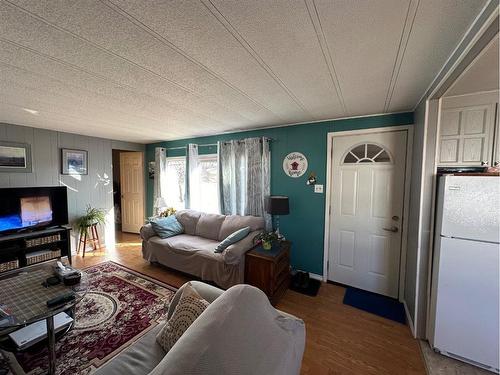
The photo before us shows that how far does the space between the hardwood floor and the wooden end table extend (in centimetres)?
17

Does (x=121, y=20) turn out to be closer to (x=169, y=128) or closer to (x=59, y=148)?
(x=169, y=128)

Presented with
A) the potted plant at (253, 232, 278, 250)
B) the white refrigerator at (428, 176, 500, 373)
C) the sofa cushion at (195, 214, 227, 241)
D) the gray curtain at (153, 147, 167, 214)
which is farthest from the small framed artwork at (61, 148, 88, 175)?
the white refrigerator at (428, 176, 500, 373)

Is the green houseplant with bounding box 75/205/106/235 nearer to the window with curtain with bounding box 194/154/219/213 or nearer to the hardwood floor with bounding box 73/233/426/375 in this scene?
the window with curtain with bounding box 194/154/219/213

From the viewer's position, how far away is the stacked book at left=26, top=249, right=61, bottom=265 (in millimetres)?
3012

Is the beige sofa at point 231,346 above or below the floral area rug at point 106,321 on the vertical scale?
above

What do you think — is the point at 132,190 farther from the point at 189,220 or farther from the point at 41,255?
the point at 189,220

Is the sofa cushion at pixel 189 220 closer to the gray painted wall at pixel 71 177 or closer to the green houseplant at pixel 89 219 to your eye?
the green houseplant at pixel 89 219

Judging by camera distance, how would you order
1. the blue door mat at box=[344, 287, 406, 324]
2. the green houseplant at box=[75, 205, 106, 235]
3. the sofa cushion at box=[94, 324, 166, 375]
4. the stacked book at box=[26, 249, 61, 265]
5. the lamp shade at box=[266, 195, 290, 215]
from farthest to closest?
the green houseplant at box=[75, 205, 106, 235], the stacked book at box=[26, 249, 61, 265], the lamp shade at box=[266, 195, 290, 215], the blue door mat at box=[344, 287, 406, 324], the sofa cushion at box=[94, 324, 166, 375]

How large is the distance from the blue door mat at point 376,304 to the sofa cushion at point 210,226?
201 cm

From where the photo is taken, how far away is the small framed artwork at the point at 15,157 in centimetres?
307

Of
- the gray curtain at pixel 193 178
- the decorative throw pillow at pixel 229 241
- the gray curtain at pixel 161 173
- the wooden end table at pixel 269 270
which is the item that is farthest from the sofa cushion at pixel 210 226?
the gray curtain at pixel 161 173

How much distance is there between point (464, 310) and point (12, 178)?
5.65 m

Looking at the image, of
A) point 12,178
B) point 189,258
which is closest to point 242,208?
point 189,258

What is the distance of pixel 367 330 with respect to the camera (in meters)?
2.04
